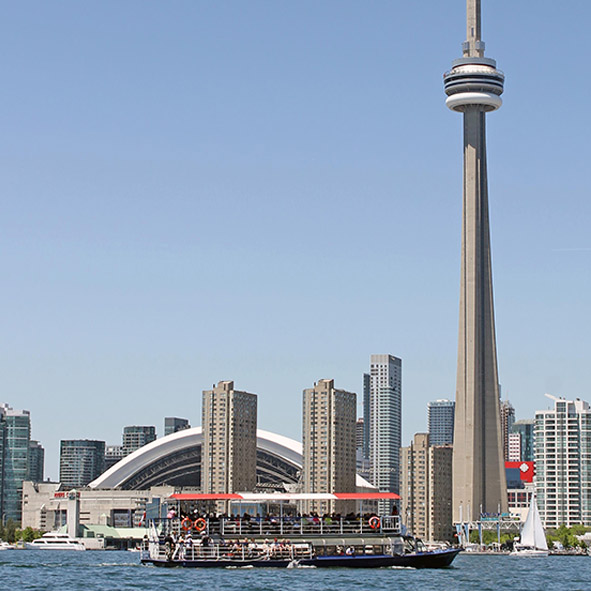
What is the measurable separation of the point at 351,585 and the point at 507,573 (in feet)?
138

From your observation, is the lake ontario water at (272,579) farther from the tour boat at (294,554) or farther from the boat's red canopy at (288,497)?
the boat's red canopy at (288,497)

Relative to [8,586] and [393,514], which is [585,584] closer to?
[393,514]

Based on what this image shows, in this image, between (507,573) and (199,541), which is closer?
(199,541)

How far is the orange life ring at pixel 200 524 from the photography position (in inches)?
4838

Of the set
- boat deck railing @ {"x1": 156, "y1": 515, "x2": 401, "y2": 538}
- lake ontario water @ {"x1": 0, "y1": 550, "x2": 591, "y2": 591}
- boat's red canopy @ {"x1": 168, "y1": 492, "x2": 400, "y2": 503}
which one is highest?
boat's red canopy @ {"x1": 168, "y1": 492, "x2": 400, "y2": 503}

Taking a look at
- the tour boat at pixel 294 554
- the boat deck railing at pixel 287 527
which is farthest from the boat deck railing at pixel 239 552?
the boat deck railing at pixel 287 527

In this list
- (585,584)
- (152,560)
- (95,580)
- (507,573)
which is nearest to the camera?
(95,580)

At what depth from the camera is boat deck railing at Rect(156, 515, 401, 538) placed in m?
123

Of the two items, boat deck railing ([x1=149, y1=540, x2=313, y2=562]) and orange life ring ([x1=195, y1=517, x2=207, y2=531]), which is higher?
orange life ring ([x1=195, y1=517, x2=207, y2=531])

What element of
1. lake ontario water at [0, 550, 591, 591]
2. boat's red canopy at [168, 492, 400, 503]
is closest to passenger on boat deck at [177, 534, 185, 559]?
lake ontario water at [0, 550, 591, 591]

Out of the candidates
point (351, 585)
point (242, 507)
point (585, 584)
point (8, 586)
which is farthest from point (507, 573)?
point (8, 586)

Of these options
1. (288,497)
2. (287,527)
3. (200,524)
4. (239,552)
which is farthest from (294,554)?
(200,524)

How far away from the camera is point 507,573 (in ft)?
452

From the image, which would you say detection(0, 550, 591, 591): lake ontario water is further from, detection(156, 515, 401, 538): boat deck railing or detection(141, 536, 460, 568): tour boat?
detection(156, 515, 401, 538): boat deck railing
